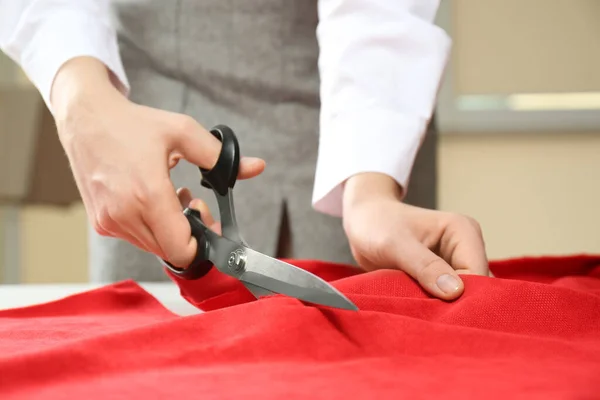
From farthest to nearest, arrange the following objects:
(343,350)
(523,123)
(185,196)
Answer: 1. (523,123)
2. (185,196)
3. (343,350)

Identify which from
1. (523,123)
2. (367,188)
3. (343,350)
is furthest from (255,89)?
(523,123)

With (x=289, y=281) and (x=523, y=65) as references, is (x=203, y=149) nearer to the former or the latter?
(x=289, y=281)

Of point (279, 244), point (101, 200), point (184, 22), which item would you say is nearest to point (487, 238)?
point (279, 244)

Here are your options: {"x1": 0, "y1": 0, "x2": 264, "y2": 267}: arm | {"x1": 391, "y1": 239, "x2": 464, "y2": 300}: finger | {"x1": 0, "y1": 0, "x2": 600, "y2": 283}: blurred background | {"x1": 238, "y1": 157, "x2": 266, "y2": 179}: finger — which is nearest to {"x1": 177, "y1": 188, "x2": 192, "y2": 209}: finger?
{"x1": 0, "y1": 0, "x2": 264, "y2": 267}: arm

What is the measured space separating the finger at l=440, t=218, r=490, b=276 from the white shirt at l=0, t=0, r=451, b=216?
0.15 metres

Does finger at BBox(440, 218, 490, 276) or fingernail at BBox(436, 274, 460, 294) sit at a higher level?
fingernail at BBox(436, 274, 460, 294)

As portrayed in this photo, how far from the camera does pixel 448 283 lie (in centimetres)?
52

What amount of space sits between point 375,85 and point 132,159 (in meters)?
Answer: 0.30

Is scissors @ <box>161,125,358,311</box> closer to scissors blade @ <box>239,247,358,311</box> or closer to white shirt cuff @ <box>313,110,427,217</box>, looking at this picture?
scissors blade @ <box>239,247,358,311</box>

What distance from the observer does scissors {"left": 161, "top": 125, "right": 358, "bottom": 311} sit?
47 cm

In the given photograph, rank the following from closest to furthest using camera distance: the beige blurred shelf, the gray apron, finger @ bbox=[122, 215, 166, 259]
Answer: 1. finger @ bbox=[122, 215, 166, 259]
2. the gray apron
3. the beige blurred shelf

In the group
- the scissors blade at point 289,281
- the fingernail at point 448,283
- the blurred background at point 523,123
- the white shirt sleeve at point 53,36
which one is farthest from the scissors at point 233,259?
the blurred background at point 523,123

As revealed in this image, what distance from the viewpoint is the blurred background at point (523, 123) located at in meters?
1.73

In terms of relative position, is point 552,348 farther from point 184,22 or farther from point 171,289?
point 184,22
